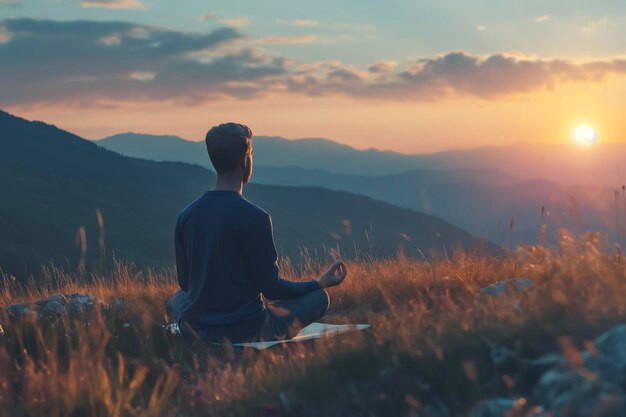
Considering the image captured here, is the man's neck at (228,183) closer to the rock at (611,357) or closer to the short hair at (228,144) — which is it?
the short hair at (228,144)

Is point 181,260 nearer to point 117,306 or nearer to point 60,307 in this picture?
point 117,306

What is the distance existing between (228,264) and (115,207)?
129m

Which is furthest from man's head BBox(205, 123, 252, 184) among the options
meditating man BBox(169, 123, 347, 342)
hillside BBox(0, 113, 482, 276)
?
hillside BBox(0, 113, 482, 276)

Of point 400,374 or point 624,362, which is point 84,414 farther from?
point 624,362

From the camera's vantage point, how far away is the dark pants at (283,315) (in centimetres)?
605

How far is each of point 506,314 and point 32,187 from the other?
438 ft

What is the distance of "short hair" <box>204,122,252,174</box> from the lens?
5.68 metres

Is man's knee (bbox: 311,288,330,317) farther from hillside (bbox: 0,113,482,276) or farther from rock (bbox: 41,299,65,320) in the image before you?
hillside (bbox: 0,113,482,276)

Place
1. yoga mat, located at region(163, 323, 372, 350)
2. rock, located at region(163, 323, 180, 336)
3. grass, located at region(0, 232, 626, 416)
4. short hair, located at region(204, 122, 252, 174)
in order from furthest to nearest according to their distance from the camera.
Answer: rock, located at region(163, 323, 180, 336), short hair, located at region(204, 122, 252, 174), yoga mat, located at region(163, 323, 372, 350), grass, located at region(0, 232, 626, 416)

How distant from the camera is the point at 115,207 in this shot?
427 feet

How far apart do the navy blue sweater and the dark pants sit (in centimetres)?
5

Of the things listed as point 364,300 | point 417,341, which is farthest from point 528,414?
point 364,300

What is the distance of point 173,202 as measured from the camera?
153m

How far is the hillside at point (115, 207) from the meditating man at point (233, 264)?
75677 millimetres
